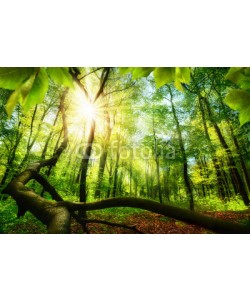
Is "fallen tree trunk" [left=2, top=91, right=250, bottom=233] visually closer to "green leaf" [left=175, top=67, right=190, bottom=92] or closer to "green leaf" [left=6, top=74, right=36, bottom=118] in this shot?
"green leaf" [left=175, top=67, right=190, bottom=92]

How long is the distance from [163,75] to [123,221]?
4.67 meters

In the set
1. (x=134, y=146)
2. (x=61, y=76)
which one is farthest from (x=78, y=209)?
(x=134, y=146)

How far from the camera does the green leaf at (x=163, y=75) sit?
26.4 inches

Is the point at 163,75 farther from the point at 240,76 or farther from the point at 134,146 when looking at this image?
A: the point at 134,146

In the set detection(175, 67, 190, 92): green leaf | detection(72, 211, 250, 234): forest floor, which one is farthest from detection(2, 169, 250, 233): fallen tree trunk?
detection(72, 211, 250, 234): forest floor

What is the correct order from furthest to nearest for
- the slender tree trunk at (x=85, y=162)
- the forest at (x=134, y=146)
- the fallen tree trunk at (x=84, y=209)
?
1. the forest at (x=134, y=146)
2. the slender tree trunk at (x=85, y=162)
3. the fallen tree trunk at (x=84, y=209)

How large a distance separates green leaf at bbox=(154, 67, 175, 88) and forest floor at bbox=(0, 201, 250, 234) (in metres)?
3.54

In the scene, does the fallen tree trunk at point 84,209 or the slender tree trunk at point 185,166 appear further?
the slender tree trunk at point 185,166

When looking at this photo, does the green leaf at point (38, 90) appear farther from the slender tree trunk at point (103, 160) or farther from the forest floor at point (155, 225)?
the slender tree trunk at point (103, 160)

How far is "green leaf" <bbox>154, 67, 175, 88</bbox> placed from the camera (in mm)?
670

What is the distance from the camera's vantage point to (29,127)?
5449mm

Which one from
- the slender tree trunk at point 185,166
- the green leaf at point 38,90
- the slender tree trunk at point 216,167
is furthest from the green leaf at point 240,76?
the slender tree trunk at point 216,167

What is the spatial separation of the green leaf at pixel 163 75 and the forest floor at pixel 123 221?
11.6 ft
